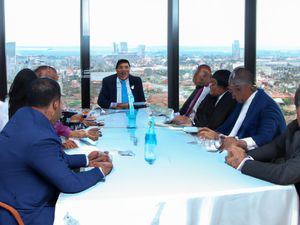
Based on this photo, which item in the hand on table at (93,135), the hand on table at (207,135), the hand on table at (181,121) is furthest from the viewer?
the hand on table at (181,121)

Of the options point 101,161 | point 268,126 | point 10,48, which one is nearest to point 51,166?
point 101,161

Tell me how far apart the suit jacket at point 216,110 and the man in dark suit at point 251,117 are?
280 mm

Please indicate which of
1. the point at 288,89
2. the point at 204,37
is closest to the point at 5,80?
the point at 204,37

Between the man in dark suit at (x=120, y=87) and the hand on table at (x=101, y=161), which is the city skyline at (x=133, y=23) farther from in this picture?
the hand on table at (x=101, y=161)

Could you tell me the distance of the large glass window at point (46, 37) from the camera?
546 centimetres

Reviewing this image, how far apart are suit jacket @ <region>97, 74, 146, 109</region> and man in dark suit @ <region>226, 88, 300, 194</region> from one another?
298cm

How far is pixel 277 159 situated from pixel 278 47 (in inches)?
131

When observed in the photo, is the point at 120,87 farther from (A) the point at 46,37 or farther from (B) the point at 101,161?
(B) the point at 101,161

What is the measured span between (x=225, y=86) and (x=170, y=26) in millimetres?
2519

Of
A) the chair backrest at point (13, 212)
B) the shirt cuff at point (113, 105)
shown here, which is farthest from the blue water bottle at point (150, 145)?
the shirt cuff at point (113, 105)

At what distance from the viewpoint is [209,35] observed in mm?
5672

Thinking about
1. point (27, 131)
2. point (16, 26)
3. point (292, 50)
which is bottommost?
point (27, 131)

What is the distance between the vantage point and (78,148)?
2.63m

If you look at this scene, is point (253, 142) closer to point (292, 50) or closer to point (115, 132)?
point (115, 132)
